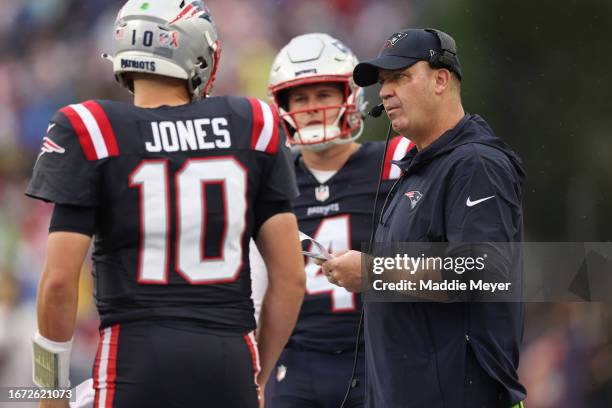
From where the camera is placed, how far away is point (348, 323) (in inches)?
175

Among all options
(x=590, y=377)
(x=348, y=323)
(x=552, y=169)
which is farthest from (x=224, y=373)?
(x=552, y=169)

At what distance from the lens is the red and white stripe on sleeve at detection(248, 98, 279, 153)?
316 centimetres

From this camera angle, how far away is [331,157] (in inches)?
189

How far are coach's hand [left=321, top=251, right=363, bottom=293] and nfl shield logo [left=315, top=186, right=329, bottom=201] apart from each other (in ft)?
4.19

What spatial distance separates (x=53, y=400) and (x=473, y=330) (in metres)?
1.25

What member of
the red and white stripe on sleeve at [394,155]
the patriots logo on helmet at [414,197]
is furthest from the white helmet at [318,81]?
the patriots logo on helmet at [414,197]

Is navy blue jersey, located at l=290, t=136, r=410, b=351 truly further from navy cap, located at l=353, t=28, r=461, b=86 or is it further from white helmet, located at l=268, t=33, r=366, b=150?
navy cap, located at l=353, t=28, r=461, b=86

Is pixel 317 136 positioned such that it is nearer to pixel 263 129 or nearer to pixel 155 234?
pixel 263 129

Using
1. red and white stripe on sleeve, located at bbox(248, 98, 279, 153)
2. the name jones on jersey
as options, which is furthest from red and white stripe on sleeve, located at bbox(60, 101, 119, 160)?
red and white stripe on sleeve, located at bbox(248, 98, 279, 153)

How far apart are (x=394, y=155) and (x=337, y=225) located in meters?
0.39

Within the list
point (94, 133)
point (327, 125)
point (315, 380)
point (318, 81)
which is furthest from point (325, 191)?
point (94, 133)

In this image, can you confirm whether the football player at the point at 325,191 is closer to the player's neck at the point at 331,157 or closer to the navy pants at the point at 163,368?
the player's neck at the point at 331,157

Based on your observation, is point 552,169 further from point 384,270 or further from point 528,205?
point 384,270

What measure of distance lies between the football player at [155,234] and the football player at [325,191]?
3.76ft
